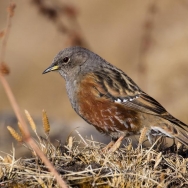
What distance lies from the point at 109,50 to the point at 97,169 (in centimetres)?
1445

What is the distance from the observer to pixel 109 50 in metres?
18.7

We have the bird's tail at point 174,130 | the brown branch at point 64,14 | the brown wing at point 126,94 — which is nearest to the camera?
→ the bird's tail at point 174,130

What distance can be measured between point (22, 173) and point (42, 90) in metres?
12.4

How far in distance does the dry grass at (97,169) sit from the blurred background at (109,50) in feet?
17.1

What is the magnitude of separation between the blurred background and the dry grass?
17.1 feet

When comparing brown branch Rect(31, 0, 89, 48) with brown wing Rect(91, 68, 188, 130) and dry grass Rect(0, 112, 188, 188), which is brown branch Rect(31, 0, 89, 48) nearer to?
brown wing Rect(91, 68, 188, 130)

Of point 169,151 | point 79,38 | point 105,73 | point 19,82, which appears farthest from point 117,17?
point 169,151

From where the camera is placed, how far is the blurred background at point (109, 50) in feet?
47.1

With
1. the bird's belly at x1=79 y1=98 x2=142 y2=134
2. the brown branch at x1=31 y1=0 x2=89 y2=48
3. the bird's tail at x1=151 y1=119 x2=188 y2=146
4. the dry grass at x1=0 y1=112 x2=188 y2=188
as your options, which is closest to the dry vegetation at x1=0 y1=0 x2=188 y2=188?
the dry grass at x1=0 y1=112 x2=188 y2=188

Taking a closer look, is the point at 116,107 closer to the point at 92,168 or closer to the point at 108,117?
the point at 108,117

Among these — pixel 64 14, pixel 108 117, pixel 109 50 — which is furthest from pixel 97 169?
pixel 109 50

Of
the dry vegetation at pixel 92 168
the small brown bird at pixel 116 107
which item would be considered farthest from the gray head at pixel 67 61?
the dry vegetation at pixel 92 168

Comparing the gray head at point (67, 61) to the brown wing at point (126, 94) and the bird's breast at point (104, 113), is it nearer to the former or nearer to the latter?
the brown wing at point (126, 94)

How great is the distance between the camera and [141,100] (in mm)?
6625
